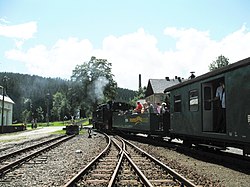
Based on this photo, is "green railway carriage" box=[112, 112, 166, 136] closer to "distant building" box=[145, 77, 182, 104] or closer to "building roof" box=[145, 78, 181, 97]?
"distant building" box=[145, 77, 182, 104]

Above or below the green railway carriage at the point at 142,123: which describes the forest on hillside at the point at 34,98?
above

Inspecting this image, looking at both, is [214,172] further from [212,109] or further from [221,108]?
[212,109]

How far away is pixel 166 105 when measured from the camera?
16719 mm

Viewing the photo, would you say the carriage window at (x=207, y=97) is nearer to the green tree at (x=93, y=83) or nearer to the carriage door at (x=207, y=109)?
the carriage door at (x=207, y=109)

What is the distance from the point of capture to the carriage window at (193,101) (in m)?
11.9

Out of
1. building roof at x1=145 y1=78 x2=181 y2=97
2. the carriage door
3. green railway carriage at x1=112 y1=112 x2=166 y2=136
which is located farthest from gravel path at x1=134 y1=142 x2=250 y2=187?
building roof at x1=145 y1=78 x2=181 y2=97

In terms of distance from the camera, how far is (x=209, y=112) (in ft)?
37.4

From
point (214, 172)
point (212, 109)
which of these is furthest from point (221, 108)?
point (214, 172)

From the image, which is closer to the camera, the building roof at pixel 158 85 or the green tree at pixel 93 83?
the green tree at pixel 93 83

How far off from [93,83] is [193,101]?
187 ft

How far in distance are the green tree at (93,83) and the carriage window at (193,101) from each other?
175 ft

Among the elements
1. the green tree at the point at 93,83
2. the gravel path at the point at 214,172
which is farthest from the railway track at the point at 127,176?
the green tree at the point at 93,83

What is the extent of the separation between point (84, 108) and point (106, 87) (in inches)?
243

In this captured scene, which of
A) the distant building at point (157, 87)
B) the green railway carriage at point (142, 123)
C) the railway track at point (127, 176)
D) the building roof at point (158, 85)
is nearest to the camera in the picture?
the railway track at point (127, 176)
